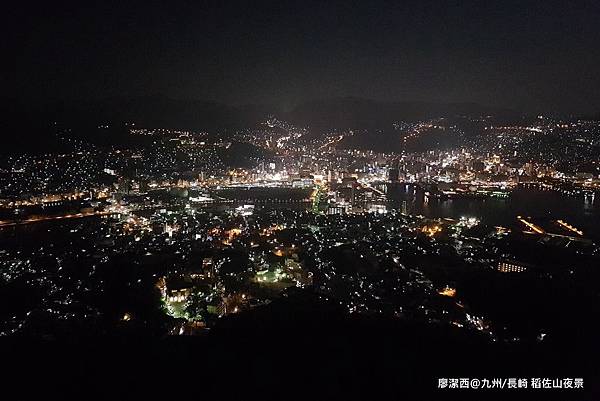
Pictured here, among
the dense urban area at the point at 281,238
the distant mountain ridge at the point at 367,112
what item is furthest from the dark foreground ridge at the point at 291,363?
the distant mountain ridge at the point at 367,112

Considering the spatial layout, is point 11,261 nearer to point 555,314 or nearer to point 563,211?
point 555,314

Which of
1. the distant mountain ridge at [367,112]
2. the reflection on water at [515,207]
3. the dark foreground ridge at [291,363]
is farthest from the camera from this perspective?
the distant mountain ridge at [367,112]

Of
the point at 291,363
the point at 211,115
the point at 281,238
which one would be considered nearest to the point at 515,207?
the point at 281,238

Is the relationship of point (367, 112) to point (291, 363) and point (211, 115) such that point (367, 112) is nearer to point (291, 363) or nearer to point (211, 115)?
point (211, 115)

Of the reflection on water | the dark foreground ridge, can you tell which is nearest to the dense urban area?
the reflection on water

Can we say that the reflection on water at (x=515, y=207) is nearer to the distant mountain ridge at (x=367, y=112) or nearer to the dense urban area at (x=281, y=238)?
the dense urban area at (x=281, y=238)

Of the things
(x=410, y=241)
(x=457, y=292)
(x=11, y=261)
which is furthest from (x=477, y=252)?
(x=11, y=261)
